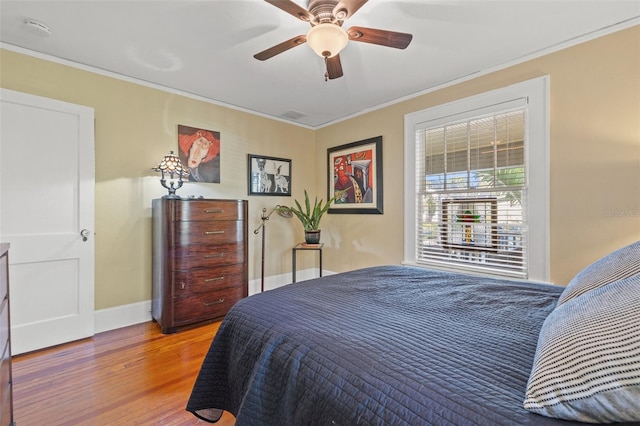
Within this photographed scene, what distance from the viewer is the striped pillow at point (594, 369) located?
0.51 m

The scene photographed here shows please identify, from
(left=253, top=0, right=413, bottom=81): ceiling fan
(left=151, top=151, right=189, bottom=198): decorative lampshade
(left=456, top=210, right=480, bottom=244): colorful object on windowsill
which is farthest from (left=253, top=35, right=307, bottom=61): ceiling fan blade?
(left=456, top=210, right=480, bottom=244): colorful object on windowsill

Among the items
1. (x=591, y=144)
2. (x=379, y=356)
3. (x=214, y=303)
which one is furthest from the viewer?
(x=214, y=303)

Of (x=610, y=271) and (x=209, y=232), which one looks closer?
(x=610, y=271)

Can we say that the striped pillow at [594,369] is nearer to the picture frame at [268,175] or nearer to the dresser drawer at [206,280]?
the dresser drawer at [206,280]

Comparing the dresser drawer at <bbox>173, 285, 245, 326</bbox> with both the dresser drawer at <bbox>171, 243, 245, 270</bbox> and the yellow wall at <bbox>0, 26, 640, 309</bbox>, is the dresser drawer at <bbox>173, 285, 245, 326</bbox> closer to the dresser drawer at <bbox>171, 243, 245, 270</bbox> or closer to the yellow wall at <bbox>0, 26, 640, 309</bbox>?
the dresser drawer at <bbox>171, 243, 245, 270</bbox>

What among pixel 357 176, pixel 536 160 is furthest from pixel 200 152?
pixel 536 160

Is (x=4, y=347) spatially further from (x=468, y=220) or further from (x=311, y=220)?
(x=468, y=220)

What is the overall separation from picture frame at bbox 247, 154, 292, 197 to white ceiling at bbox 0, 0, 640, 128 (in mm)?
968

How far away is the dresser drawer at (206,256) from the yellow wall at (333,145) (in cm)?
57

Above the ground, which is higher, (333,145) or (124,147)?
(333,145)

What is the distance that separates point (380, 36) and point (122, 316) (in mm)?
3254

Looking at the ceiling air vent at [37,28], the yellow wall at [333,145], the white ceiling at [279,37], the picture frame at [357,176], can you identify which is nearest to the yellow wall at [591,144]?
the yellow wall at [333,145]

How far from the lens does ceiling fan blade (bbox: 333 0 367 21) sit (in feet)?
5.19

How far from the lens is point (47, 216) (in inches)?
95.7
